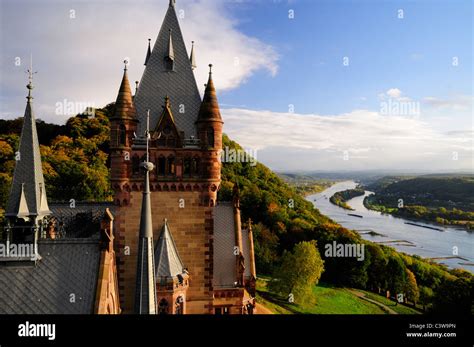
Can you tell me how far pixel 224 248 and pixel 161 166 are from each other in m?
6.48

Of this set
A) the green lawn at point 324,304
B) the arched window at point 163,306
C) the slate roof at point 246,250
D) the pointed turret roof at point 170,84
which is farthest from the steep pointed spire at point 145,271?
the green lawn at point 324,304

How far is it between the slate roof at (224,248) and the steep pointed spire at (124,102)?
26.9 ft

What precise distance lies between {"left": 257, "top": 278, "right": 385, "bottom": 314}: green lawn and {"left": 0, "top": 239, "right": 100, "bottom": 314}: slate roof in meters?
24.9

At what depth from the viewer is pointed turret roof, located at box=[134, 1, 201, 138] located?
1747cm

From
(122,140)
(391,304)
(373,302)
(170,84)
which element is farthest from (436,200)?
(122,140)

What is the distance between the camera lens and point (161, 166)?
17.2 metres

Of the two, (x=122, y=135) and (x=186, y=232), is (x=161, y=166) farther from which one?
(x=186, y=232)

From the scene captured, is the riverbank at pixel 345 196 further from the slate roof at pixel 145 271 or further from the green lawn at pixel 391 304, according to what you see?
the slate roof at pixel 145 271

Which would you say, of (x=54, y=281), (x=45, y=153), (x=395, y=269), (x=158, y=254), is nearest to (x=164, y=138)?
(x=158, y=254)

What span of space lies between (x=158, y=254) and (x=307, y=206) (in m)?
57.8

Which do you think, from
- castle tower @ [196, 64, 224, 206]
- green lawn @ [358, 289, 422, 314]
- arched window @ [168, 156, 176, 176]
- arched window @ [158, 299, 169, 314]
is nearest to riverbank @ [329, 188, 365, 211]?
green lawn @ [358, 289, 422, 314]

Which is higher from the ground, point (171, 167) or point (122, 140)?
point (122, 140)

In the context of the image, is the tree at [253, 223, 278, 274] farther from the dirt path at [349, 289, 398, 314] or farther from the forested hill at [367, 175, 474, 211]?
the forested hill at [367, 175, 474, 211]

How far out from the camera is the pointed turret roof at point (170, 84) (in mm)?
17469
